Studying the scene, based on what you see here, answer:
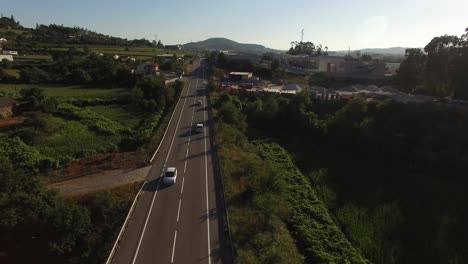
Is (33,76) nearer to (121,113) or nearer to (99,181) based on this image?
(121,113)

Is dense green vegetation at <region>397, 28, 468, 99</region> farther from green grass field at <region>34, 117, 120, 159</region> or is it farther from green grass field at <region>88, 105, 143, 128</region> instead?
green grass field at <region>34, 117, 120, 159</region>

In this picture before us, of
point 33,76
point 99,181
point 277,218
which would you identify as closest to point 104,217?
point 99,181

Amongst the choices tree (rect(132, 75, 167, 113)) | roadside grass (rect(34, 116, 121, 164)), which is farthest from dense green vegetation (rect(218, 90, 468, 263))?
roadside grass (rect(34, 116, 121, 164))

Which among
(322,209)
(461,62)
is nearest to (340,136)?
(322,209)

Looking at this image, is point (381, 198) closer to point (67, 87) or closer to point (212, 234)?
point (212, 234)

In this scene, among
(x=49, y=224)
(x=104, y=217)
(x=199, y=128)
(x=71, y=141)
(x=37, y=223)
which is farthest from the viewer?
(x=199, y=128)

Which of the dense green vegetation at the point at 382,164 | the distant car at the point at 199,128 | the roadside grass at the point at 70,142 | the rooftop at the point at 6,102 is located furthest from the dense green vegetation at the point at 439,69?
the rooftop at the point at 6,102

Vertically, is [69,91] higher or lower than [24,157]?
higher
